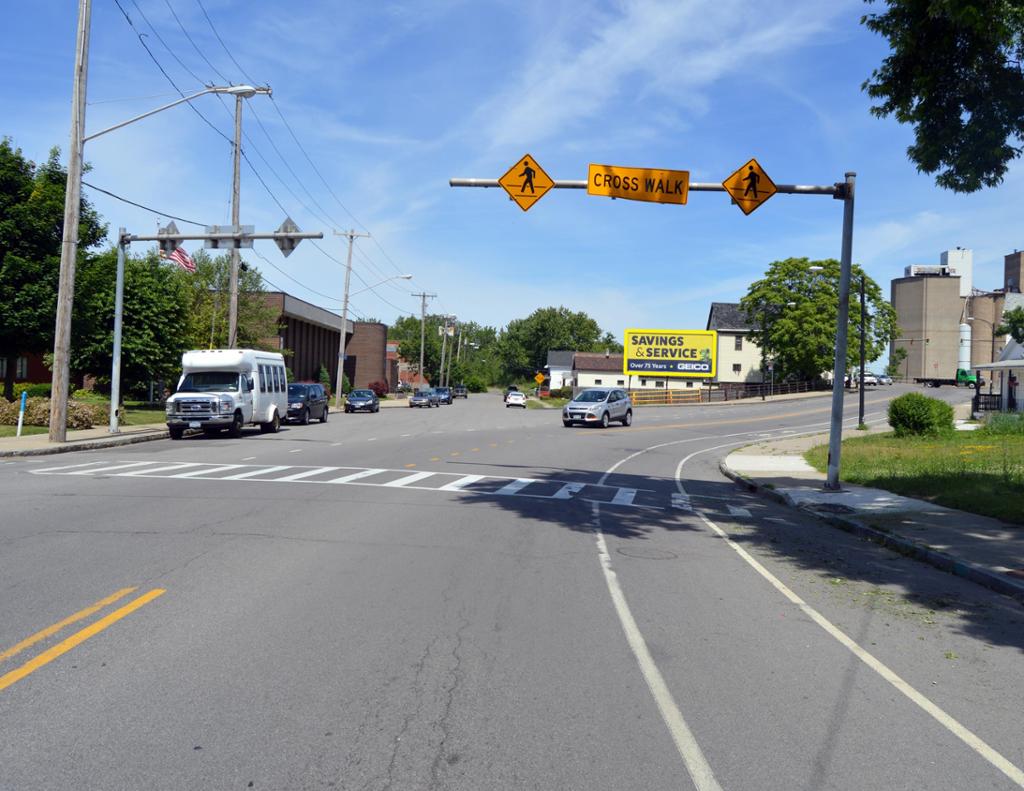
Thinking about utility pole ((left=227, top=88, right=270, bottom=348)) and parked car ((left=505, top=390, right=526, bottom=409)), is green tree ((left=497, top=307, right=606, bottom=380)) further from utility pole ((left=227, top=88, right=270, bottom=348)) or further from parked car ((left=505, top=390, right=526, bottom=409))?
utility pole ((left=227, top=88, right=270, bottom=348))

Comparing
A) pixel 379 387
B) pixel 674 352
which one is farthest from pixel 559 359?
pixel 379 387

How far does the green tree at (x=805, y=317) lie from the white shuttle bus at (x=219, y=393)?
187 ft

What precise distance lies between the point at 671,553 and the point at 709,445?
78.1 ft

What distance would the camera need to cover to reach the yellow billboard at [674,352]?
85.9m

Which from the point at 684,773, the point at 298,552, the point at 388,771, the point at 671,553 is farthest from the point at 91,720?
the point at 671,553

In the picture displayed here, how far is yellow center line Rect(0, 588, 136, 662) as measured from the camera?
221 inches

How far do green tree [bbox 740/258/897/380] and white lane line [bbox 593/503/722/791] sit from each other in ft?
232

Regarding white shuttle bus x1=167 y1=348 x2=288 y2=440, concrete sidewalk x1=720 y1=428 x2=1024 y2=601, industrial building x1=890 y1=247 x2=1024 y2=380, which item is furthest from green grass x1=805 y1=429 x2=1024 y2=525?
industrial building x1=890 y1=247 x2=1024 y2=380

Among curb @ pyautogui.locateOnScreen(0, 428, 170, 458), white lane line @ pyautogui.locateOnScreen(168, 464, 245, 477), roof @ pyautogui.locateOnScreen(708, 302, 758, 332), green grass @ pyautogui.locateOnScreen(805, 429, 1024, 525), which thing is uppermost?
roof @ pyautogui.locateOnScreen(708, 302, 758, 332)

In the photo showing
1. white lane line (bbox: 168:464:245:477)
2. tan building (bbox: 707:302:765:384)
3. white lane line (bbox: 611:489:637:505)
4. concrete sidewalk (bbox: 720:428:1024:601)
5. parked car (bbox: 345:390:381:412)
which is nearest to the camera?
concrete sidewalk (bbox: 720:428:1024:601)

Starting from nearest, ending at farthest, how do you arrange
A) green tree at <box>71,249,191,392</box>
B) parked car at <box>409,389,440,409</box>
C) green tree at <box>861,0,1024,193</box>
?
green tree at <box>861,0,1024,193</box>
green tree at <box>71,249,191,392</box>
parked car at <box>409,389,440,409</box>

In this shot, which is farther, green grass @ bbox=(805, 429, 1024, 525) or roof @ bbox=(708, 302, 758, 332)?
roof @ bbox=(708, 302, 758, 332)

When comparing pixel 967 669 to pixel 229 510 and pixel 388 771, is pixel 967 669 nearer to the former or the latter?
pixel 388 771

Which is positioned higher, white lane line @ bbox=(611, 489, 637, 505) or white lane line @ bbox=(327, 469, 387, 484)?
white lane line @ bbox=(327, 469, 387, 484)
